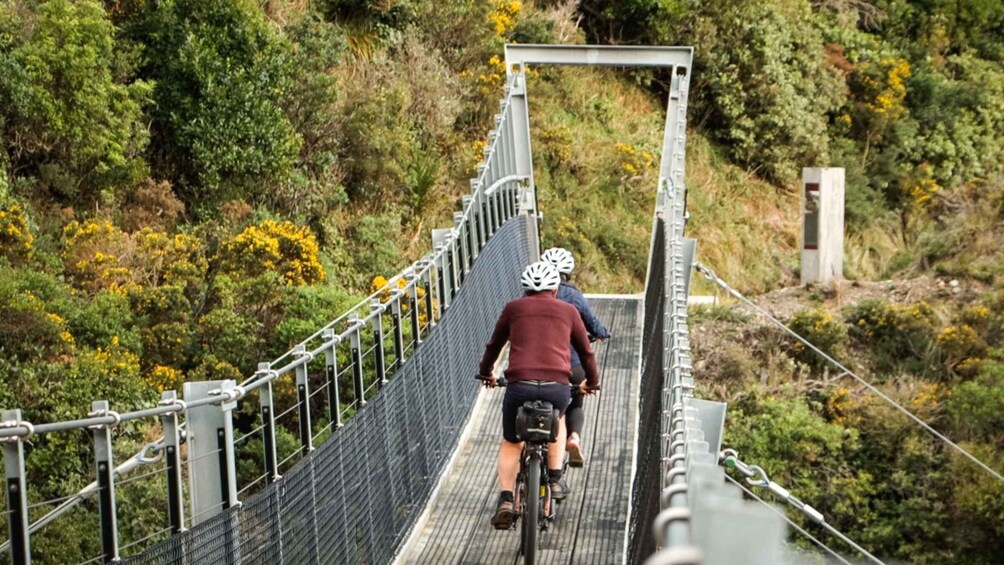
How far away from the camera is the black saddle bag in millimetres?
7090

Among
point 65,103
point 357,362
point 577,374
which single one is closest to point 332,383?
point 357,362

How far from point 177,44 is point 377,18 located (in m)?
5.38

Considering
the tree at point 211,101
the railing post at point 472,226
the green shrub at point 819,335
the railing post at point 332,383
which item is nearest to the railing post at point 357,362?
the railing post at point 332,383

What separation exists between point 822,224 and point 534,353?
12781 millimetres

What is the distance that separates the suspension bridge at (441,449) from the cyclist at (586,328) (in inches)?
15.0

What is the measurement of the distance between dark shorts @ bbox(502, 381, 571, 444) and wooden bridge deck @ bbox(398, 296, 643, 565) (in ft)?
3.31

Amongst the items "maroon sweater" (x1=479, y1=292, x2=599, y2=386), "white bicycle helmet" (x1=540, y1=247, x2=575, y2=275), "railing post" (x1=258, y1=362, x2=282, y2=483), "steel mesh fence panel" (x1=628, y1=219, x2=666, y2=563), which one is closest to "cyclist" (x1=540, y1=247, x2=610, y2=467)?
"white bicycle helmet" (x1=540, y1=247, x2=575, y2=275)

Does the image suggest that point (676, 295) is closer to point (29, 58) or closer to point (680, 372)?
point (680, 372)

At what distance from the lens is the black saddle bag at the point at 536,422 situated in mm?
7090

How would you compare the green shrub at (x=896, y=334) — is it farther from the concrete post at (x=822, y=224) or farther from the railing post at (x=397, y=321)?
the railing post at (x=397, y=321)

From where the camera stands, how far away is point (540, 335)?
7.24m

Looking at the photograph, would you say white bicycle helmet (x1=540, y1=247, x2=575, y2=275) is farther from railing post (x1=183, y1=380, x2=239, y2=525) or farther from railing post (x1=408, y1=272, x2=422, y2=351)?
railing post (x1=183, y1=380, x2=239, y2=525)

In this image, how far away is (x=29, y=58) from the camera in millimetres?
14805

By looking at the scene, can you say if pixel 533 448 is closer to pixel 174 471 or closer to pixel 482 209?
Answer: pixel 174 471
